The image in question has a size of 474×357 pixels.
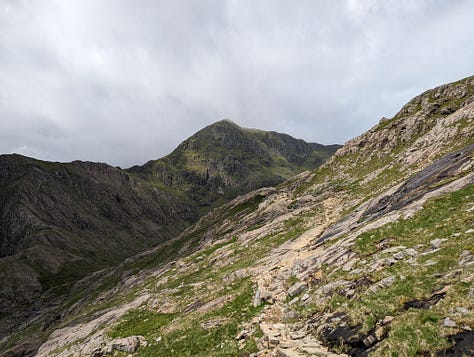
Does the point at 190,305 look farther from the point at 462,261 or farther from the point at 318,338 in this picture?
the point at 462,261

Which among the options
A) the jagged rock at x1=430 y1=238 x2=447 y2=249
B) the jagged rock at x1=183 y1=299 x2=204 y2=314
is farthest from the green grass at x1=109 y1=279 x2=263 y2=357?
the jagged rock at x1=430 y1=238 x2=447 y2=249

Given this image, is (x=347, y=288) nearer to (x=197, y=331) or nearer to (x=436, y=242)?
(x=436, y=242)

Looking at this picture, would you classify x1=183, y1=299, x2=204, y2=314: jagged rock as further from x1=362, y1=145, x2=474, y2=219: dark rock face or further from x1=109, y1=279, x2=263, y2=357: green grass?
x1=362, y1=145, x2=474, y2=219: dark rock face

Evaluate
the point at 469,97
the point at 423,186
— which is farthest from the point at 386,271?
the point at 469,97

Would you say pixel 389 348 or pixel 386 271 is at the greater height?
pixel 386 271

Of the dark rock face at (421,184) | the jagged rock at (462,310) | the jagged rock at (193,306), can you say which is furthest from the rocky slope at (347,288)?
the jagged rock at (193,306)

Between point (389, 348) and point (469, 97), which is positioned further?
point (469, 97)

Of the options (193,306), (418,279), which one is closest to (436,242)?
(418,279)

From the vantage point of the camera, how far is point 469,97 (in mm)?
64438

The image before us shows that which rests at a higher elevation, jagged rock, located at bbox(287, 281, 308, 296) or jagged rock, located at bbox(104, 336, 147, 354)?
jagged rock, located at bbox(287, 281, 308, 296)

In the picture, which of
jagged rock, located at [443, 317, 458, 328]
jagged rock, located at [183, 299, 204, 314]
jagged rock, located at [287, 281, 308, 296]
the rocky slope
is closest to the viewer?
jagged rock, located at [443, 317, 458, 328]

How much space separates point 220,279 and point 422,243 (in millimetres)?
25070

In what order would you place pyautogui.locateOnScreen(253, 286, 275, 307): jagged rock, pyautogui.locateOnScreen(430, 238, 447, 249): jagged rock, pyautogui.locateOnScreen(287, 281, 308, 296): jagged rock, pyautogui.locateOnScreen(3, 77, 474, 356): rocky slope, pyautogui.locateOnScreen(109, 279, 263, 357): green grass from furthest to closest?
pyautogui.locateOnScreen(253, 286, 275, 307): jagged rock
pyautogui.locateOnScreen(287, 281, 308, 296): jagged rock
pyautogui.locateOnScreen(109, 279, 263, 357): green grass
pyautogui.locateOnScreen(430, 238, 447, 249): jagged rock
pyautogui.locateOnScreen(3, 77, 474, 356): rocky slope

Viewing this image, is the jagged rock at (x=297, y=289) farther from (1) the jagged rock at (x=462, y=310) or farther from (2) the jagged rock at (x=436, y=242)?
(1) the jagged rock at (x=462, y=310)
